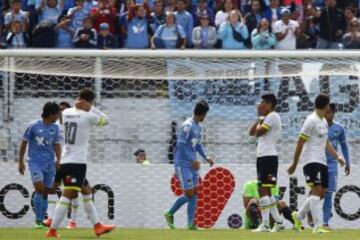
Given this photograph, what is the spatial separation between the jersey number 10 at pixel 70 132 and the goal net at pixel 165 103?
3670 mm

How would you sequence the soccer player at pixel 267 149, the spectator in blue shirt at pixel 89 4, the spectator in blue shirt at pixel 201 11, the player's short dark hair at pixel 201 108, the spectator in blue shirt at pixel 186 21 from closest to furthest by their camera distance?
the soccer player at pixel 267 149 → the player's short dark hair at pixel 201 108 → the spectator in blue shirt at pixel 186 21 → the spectator in blue shirt at pixel 201 11 → the spectator in blue shirt at pixel 89 4

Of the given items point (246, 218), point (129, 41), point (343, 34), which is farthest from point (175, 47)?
point (246, 218)

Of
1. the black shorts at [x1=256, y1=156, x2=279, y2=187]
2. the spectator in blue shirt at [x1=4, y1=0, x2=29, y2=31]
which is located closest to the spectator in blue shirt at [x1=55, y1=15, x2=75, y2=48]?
the spectator in blue shirt at [x1=4, y1=0, x2=29, y2=31]

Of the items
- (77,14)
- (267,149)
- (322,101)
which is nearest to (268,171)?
(267,149)

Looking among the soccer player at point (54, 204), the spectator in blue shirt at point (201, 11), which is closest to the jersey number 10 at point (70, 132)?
the soccer player at point (54, 204)

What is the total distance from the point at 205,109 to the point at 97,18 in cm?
648

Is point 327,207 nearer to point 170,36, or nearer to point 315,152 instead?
point 315,152

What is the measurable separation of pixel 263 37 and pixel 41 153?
694 centimetres

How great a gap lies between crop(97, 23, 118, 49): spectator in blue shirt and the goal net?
11.5 ft

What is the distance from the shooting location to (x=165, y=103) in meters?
19.5

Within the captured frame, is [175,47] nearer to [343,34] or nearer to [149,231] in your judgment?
[343,34]

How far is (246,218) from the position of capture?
62.4 feet

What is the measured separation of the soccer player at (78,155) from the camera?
15203mm

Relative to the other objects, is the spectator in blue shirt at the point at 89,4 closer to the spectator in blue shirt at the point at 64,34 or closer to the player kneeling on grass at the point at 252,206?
the spectator in blue shirt at the point at 64,34
